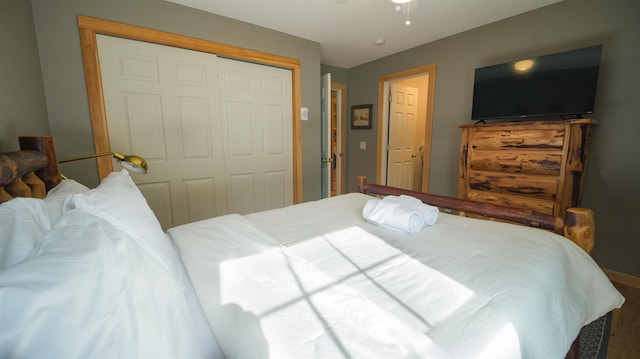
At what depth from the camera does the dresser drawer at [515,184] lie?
209cm

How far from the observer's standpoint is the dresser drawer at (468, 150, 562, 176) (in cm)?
206

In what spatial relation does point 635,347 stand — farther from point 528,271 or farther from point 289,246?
point 289,246

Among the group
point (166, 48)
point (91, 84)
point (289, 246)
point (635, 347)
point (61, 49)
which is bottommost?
point (635, 347)

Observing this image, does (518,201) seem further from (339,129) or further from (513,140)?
(339,129)

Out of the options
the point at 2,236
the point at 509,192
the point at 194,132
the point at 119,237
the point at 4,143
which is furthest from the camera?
the point at 194,132

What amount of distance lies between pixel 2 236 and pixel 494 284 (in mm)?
1294

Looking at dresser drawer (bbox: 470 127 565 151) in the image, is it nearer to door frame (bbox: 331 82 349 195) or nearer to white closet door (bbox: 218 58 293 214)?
white closet door (bbox: 218 58 293 214)

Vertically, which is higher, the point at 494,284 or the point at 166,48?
the point at 166,48

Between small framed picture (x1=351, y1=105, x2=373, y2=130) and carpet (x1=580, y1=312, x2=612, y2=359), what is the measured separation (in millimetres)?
3327

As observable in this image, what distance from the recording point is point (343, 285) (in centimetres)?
81

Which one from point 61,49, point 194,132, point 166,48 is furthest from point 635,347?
point 61,49

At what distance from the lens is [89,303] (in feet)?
1.38

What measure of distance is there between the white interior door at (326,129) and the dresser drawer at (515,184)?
1.67 m

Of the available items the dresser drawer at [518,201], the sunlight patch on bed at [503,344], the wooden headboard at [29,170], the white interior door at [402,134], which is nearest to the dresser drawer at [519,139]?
the dresser drawer at [518,201]
